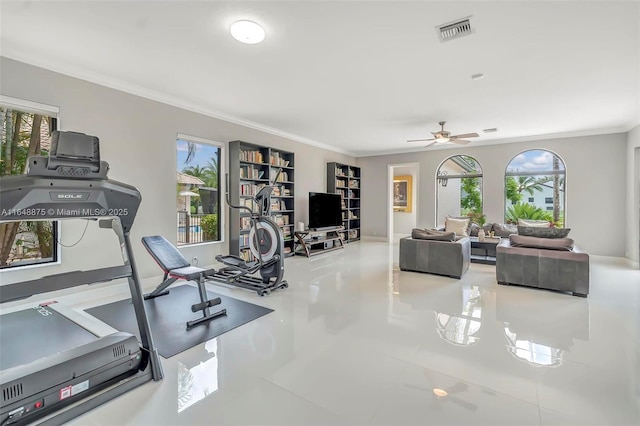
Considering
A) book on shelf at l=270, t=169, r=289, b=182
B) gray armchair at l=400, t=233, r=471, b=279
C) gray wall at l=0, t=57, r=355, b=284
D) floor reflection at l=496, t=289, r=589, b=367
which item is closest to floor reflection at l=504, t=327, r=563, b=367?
floor reflection at l=496, t=289, r=589, b=367

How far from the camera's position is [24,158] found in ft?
10.9

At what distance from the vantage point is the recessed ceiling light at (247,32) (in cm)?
258

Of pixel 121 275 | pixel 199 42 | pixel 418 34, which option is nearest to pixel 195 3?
pixel 199 42

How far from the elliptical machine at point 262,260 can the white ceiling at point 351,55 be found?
66.0 inches

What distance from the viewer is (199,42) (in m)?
2.89

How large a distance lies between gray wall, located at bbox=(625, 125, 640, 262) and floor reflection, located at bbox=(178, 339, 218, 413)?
293 inches

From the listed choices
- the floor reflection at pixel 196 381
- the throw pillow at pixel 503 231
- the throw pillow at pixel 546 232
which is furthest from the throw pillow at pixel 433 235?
the floor reflection at pixel 196 381

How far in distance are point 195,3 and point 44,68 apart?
234cm

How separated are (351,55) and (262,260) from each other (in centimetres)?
277

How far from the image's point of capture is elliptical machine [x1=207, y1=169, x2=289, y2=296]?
4078 mm

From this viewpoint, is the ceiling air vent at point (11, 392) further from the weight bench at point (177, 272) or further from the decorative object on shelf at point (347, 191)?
the decorative object on shelf at point (347, 191)

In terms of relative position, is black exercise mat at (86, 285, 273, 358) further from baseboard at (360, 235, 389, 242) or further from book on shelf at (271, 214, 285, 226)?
baseboard at (360, 235, 389, 242)

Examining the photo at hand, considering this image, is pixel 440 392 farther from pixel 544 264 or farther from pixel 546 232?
pixel 546 232

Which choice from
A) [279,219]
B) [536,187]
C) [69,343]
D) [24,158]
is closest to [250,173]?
[279,219]
